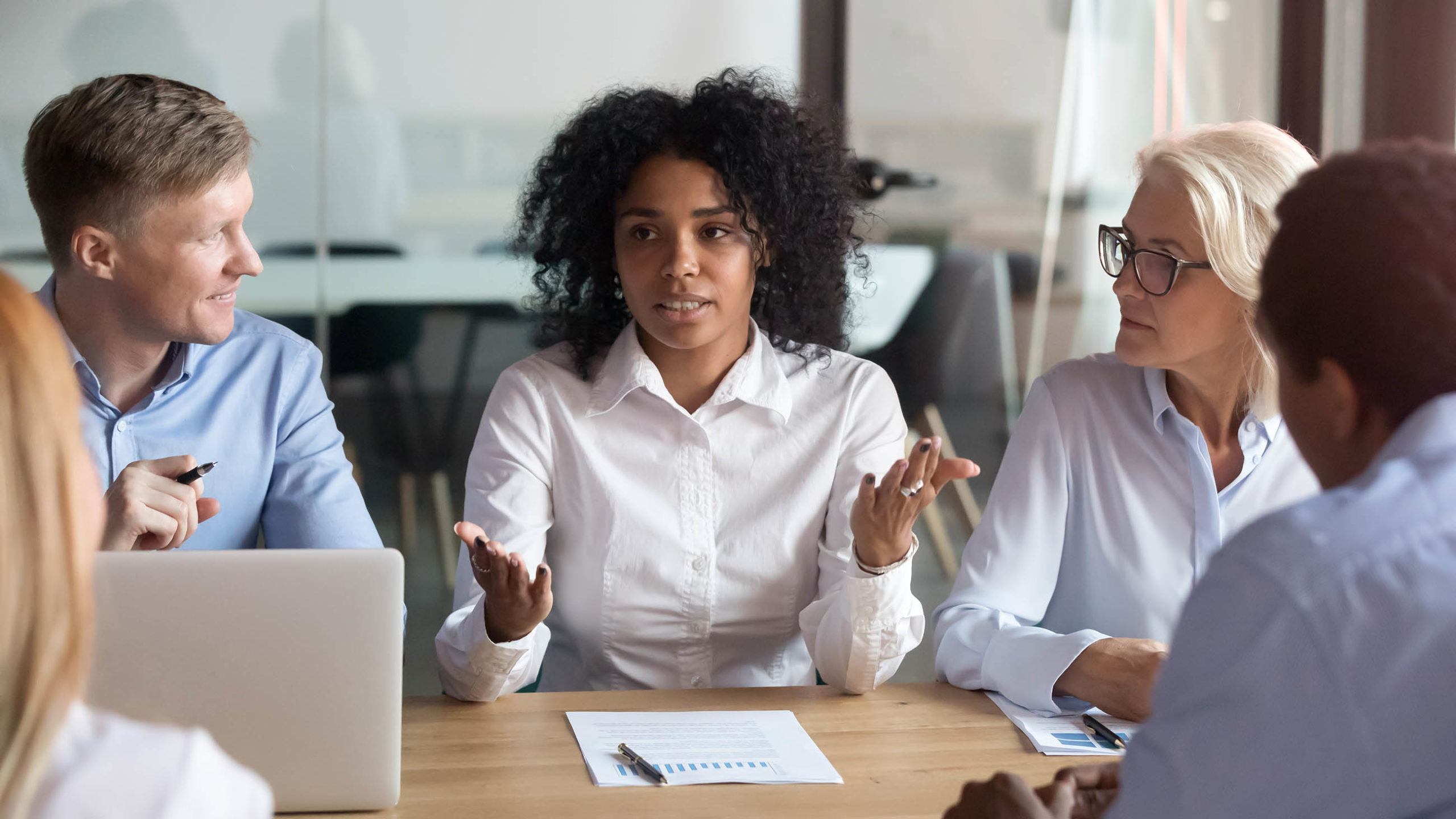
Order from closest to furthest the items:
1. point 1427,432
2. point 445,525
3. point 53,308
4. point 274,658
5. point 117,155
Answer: point 1427,432
point 274,658
point 117,155
point 53,308
point 445,525

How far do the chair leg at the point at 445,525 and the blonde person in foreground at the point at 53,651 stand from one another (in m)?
2.40

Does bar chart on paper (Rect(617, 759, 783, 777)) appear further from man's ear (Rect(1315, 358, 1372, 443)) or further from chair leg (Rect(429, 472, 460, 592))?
chair leg (Rect(429, 472, 460, 592))

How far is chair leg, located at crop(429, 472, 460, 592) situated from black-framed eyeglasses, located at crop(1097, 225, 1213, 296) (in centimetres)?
183

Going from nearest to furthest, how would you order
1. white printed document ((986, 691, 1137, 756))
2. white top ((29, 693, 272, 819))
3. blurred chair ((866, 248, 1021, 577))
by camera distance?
white top ((29, 693, 272, 819)) → white printed document ((986, 691, 1137, 756)) → blurred chair ((866, 248, 1021, 577))

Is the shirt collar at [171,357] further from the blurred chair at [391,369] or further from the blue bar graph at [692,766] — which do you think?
the blurred chair at [391,369]

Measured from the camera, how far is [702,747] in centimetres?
126

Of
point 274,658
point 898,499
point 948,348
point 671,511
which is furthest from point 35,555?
point 948,348

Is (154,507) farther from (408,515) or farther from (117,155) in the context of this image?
(408,515)

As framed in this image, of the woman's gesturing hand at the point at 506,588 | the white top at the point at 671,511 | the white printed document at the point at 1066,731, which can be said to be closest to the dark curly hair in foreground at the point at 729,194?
the white top at the point at 671,511

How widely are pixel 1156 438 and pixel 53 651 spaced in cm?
143

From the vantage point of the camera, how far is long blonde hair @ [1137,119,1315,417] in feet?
5.23

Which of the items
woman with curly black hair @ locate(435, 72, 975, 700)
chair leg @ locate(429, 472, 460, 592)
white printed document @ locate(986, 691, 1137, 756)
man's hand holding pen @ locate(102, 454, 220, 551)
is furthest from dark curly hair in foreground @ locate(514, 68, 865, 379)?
chair leg @ locate(429, 472, 460, 592)

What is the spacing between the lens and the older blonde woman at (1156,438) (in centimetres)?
161

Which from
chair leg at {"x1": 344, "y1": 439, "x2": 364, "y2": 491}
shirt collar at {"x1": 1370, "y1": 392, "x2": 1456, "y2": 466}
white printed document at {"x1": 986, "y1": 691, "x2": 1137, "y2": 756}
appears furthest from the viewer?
chair leg at {"x1": 344, "y1": 439, "x2": 364, "y2": 491}
